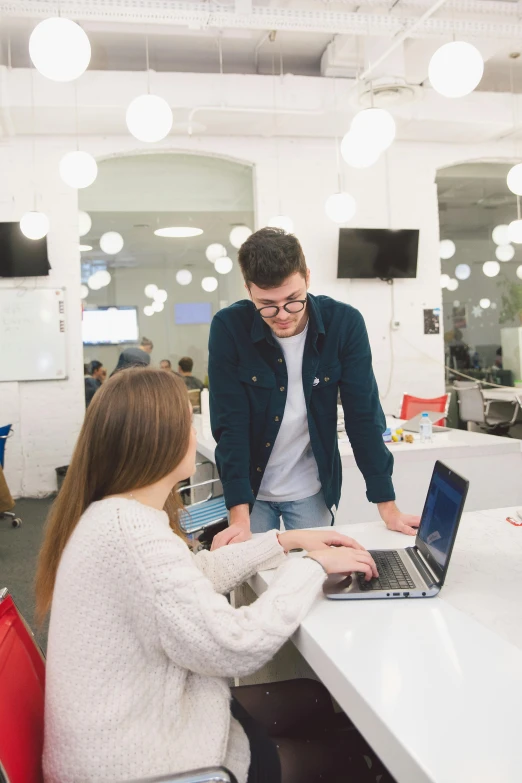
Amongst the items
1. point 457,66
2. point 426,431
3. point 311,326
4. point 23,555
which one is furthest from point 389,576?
point 23,555

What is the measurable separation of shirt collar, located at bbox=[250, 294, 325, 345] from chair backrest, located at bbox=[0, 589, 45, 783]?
106cm

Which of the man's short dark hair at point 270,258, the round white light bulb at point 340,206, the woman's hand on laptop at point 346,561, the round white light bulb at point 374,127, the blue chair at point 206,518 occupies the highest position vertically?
the round white light bulb at point 374,127

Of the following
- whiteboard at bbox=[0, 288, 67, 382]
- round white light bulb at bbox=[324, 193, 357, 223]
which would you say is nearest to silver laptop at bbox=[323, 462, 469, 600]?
round white light bulb at bbox=[324, 193, 357, 223]

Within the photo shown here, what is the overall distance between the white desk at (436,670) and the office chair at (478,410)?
6.34 metres

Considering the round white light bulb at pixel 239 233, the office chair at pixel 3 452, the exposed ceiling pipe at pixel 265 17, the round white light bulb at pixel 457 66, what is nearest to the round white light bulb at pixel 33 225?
the exposed ceiling pipe at pixel 265 17

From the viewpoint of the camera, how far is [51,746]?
40.3 inches

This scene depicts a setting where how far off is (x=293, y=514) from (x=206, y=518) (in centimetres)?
122

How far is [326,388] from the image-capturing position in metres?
1.99

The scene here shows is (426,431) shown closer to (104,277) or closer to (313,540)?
(313,540)

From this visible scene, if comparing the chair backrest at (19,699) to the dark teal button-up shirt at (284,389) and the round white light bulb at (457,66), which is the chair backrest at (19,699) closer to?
the dark teal button-up shirt at (284,389)

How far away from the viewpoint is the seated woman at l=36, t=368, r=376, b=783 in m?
1.00

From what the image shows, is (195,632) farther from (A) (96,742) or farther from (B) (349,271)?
(B) (349,271)

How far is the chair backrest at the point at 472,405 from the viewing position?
7555mm

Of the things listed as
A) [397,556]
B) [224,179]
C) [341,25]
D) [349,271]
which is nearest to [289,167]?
[224,179]
